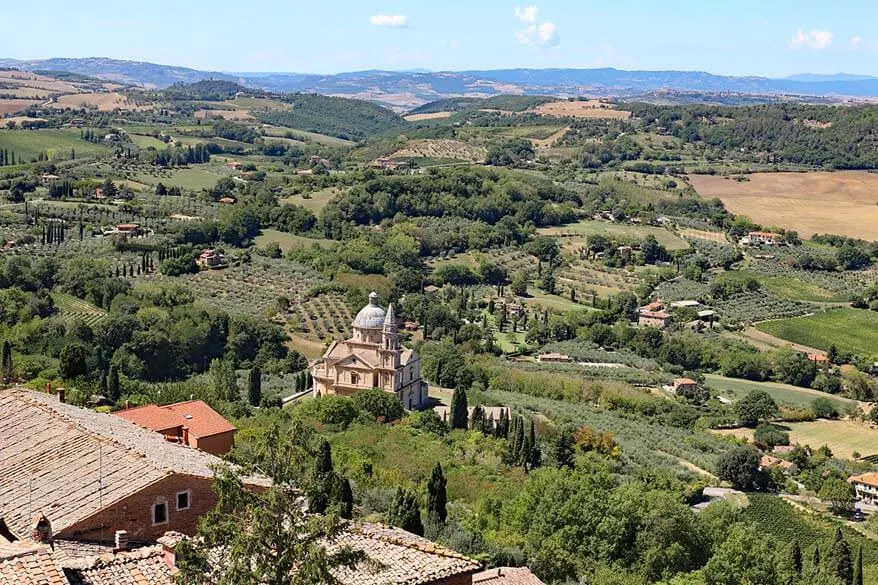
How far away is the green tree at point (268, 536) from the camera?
13344 millimetres

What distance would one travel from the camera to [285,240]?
113 m

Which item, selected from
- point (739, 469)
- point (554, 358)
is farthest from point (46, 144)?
point (739, 469)

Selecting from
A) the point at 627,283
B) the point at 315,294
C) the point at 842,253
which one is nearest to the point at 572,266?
the point at 627,283

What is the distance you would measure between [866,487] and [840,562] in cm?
1774

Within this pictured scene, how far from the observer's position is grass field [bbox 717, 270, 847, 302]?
10531cm

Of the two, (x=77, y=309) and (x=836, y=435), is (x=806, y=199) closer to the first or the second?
(x=836, y=435)

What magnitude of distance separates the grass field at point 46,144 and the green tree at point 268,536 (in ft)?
483

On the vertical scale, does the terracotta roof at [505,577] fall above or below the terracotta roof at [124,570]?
below

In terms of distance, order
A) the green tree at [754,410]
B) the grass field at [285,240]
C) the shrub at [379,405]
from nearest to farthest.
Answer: the shrub at [379,405] → the green tree at [754,410] → the grass field at [285,240]

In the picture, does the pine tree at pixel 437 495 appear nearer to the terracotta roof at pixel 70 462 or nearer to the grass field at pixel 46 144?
the terracotta roof at pixel 70 462

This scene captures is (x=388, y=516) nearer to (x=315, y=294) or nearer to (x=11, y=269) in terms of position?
(x=11, y=269)

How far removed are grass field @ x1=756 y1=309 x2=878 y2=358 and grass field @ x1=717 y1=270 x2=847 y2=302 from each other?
211 inches

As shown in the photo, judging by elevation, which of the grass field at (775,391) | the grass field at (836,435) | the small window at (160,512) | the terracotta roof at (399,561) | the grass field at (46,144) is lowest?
the grass field at (775,391)

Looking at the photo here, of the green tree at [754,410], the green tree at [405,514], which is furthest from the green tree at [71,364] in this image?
the green tree at [754,410]
